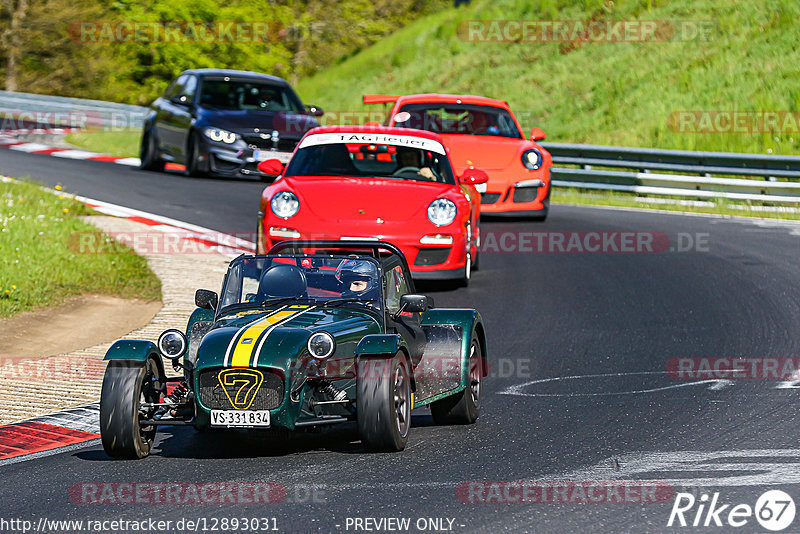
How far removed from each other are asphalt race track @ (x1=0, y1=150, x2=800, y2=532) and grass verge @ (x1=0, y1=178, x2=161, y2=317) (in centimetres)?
333

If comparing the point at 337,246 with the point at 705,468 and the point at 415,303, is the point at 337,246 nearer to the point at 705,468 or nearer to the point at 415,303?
the point at 415,303

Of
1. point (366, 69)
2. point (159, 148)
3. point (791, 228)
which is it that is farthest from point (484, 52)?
point (791, 228)

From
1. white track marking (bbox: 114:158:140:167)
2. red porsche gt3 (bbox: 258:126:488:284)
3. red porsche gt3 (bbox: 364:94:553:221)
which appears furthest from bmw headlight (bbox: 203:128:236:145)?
red porsche gt3 (bbox: 258:126:488:284)

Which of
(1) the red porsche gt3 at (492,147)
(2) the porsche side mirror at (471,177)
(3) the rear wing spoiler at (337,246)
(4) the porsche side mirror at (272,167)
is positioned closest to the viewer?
(3) the rear wing spoiler at (337,246)

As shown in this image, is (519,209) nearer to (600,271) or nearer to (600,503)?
(600,271)

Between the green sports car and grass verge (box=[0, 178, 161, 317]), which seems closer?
the green sports car

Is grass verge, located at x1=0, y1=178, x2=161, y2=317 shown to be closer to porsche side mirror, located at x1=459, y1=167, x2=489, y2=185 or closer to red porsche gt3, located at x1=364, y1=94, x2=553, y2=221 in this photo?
porsche side mirror, located at x1=459, y1=167, x2=489, y2=185

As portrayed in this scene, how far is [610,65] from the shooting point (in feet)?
105

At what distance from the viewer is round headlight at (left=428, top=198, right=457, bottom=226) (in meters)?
12.0

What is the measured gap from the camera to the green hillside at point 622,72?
27.5 meters

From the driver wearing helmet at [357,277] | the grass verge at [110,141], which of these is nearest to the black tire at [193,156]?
the grass verge at [110,141]

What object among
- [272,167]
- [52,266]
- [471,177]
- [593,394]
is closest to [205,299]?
[593,394]

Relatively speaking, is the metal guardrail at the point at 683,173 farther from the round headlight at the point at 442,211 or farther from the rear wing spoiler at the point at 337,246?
the rear wing spoiler at the point at 337,246

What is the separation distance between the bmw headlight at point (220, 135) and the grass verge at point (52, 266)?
4481 millimetres
